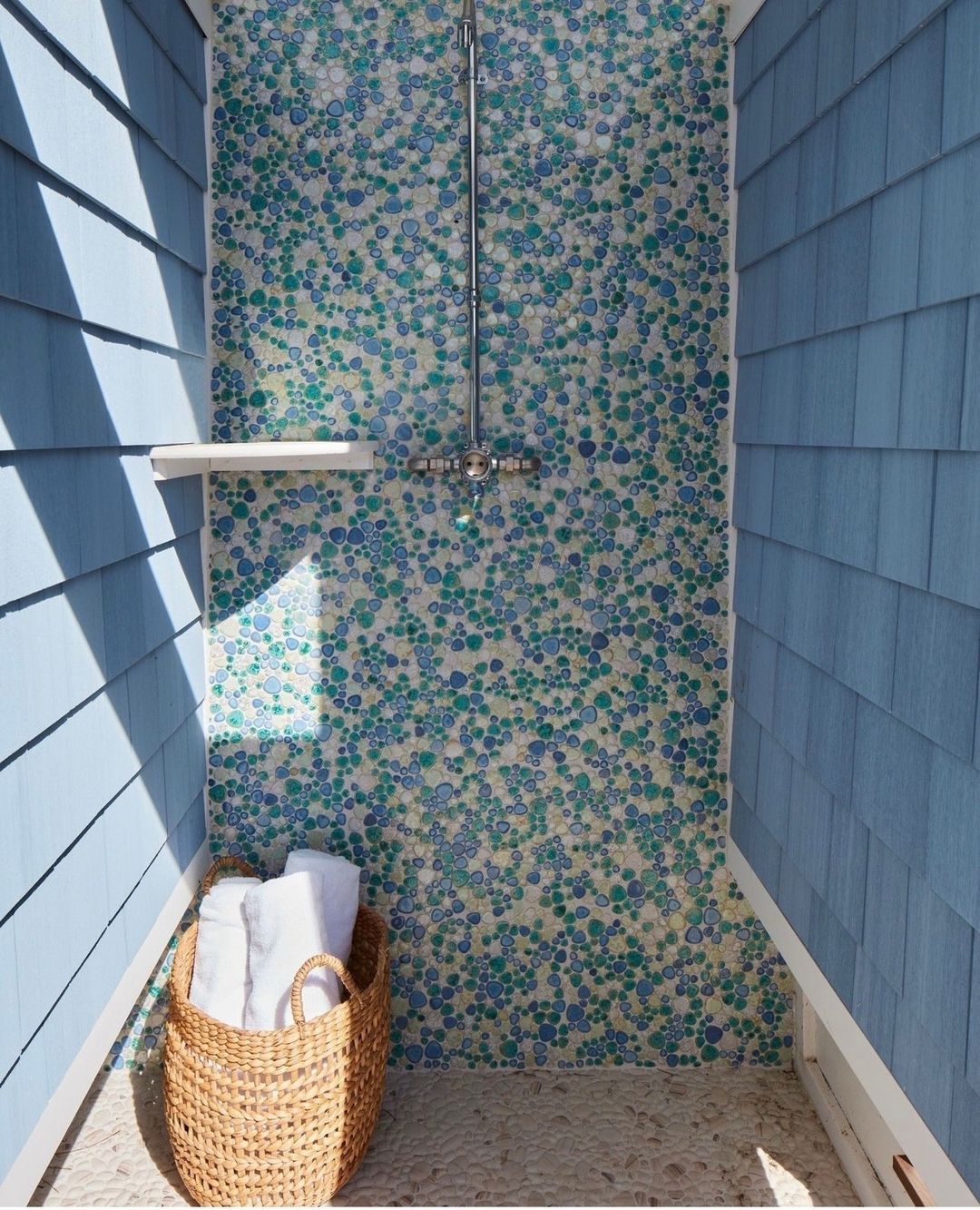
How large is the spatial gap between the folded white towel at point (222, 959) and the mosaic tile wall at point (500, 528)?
240 millimetres

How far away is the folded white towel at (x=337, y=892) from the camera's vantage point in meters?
2.29

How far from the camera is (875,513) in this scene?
60.2 inches

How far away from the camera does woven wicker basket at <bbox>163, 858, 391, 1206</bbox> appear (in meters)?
2.06

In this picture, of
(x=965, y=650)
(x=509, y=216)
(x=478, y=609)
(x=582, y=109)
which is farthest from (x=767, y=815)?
(x=582, y=109)

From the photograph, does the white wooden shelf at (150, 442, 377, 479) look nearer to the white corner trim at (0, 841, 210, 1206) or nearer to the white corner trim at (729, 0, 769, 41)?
the white corner trim at (0, 841, 210, 1206)

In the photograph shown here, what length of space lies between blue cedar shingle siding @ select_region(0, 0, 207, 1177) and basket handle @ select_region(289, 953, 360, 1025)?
0.99 ft

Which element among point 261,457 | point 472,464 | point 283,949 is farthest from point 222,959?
point 472,464

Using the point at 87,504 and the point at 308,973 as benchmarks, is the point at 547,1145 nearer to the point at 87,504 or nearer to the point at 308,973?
the point at 308,973

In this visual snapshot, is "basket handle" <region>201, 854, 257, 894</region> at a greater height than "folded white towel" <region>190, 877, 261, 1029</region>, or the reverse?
"basket handle" <region>201, 854, 257, 894</region>

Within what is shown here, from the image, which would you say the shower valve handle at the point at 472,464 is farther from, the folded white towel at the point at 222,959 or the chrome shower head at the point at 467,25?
Answer: the folded white towel at the point at 222,959

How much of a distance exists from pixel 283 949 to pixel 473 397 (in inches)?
46.8

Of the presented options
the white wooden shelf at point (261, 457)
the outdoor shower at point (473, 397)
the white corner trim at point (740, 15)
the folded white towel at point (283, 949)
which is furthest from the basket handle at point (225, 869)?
the white corner trim at point (740, 15)

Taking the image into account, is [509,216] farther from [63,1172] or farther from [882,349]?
[63,1172]

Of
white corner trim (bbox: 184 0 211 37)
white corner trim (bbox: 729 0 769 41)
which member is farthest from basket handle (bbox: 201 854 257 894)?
white corner trim (bbox: 729 0 769 41)
